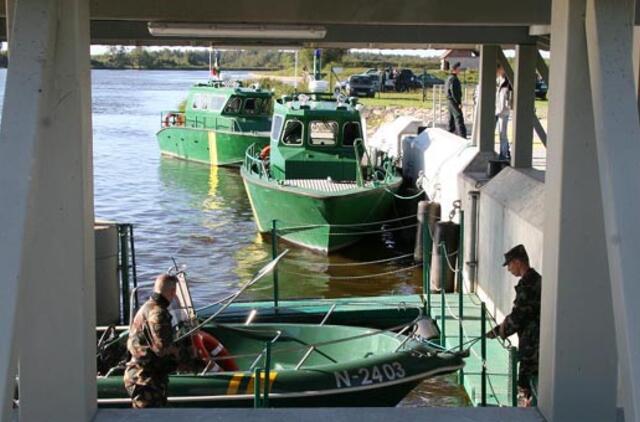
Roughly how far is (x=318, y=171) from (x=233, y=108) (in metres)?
13.7

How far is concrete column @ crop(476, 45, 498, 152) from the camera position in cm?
1507

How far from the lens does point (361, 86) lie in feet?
168

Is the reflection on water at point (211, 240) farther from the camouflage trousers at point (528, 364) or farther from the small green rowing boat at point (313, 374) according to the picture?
the camouflage trousers at point (528, 364)

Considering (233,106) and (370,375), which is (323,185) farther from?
(233,106)

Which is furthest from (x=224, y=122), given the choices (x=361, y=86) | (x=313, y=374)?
(x=313, y=374)

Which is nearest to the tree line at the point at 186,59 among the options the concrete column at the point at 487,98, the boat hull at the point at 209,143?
the boat hull at the point at 209,143

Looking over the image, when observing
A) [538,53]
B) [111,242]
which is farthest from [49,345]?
[538,53]

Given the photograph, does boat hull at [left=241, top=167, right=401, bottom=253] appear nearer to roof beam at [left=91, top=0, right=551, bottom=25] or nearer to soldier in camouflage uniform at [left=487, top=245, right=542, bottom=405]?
soldier in camouflage uniform at [left=487, top=245, right=542, bottom=405]

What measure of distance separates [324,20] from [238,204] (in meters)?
22.2

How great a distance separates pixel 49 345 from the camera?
3893 mm

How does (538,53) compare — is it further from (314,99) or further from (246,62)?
(246,62)

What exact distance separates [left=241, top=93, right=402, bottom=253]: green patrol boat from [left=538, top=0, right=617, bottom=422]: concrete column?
15.3 m

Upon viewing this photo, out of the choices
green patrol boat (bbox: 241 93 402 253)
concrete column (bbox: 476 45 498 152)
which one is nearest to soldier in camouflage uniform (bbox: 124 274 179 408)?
concrete column (bbox: 476 45 498 152)

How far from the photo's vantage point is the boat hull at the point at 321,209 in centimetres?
1898
